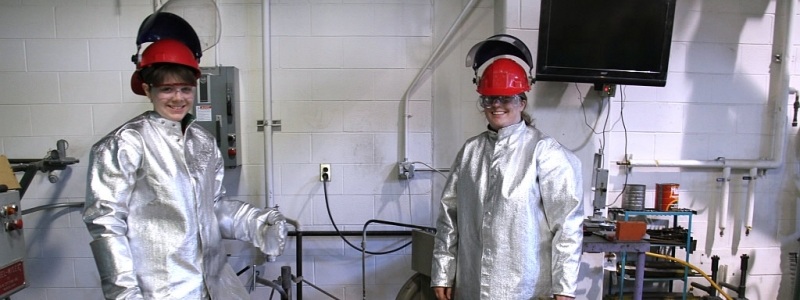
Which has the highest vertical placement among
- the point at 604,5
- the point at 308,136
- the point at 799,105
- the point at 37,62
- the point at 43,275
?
the point at 604,5

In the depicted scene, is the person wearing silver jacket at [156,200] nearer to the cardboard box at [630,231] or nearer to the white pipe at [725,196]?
the cardboard box at [630,231]

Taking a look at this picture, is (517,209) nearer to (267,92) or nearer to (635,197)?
(635,197)

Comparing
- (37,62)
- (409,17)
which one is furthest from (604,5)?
(37,62)

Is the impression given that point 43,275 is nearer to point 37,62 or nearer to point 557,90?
point 37,62

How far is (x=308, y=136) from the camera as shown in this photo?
7.22ft

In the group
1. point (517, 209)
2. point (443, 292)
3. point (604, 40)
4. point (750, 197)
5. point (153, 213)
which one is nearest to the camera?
point (153, 213)

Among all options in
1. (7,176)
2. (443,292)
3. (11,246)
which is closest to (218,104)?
(7,176)

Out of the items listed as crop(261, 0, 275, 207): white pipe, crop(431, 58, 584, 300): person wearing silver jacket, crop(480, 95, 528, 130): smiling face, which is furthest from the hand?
crop(261, 0, 275, 207): white pipe

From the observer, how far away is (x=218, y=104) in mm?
2012

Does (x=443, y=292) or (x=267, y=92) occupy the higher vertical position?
(x=267, y=92)

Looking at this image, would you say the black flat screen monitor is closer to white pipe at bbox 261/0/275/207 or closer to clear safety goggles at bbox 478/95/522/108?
clear safety goggles at bbox 478/95/522/108

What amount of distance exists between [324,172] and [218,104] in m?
0.66

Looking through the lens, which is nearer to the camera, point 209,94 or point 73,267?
point 209,94

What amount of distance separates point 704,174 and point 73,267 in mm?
3693
